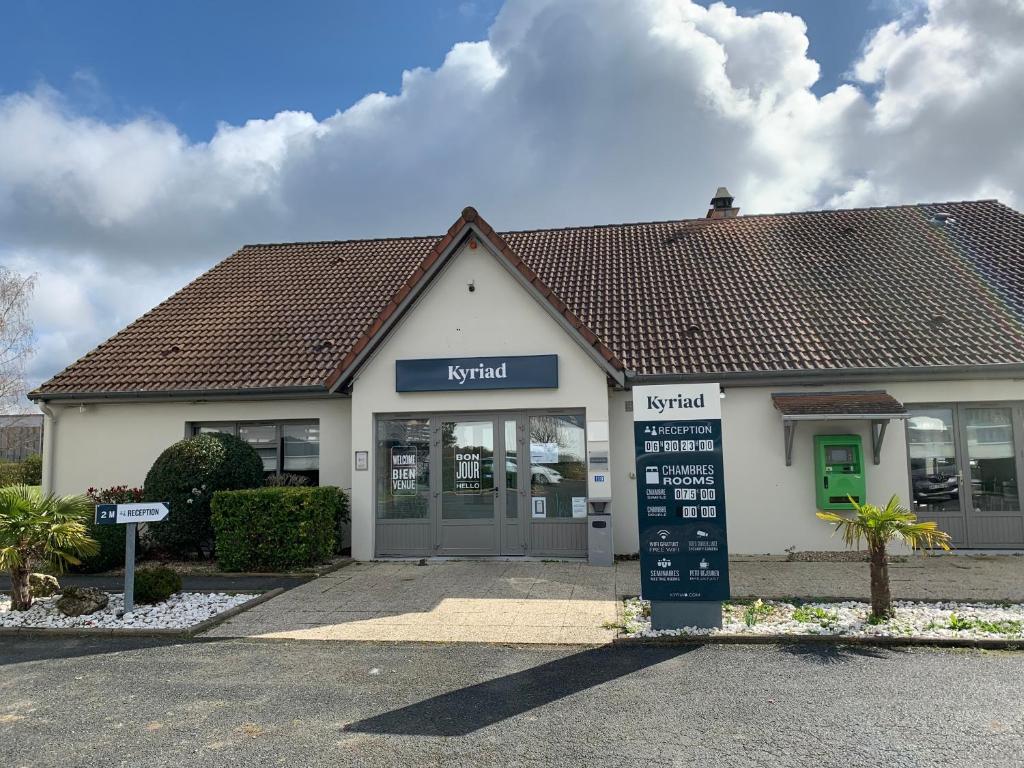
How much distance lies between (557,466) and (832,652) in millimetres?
5561

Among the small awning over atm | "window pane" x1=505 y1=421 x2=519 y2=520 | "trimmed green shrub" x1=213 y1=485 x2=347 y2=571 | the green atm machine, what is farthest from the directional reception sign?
the green atm machine

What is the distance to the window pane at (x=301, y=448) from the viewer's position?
43.2 feet

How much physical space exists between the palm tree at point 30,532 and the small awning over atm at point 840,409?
9.82m

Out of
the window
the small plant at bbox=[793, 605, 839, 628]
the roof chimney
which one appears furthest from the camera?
the roof chimney

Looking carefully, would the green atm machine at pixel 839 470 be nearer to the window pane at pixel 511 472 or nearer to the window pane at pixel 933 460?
the window pane at pixel 933 460

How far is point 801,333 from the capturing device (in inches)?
500

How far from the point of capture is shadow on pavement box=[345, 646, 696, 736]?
195 inches

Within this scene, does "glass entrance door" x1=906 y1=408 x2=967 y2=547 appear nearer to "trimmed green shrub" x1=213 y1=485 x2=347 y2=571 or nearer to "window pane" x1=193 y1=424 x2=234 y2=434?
"trimmed green shrub" x1=213 y1=485 x2=347 y2=571

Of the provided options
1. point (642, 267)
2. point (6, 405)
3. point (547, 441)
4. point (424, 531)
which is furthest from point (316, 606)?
point (6, 405)

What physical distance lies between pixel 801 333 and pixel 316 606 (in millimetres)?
9218

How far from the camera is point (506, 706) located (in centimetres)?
530

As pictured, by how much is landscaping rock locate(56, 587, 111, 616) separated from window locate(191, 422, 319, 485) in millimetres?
4797

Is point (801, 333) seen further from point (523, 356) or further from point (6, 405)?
point (6, 405)

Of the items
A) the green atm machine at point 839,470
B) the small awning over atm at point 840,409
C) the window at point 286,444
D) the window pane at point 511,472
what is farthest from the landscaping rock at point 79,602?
the green atm machine at point 839,470
